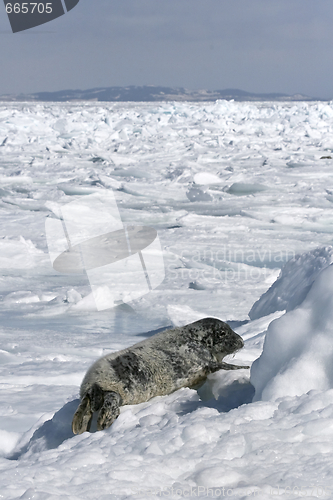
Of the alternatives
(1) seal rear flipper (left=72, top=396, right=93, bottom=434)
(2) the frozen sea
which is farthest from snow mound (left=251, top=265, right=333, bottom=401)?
(1) seal rear flipper (left=72, top=396, right=93, bottom=434)

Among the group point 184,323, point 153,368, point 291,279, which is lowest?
point 184,323

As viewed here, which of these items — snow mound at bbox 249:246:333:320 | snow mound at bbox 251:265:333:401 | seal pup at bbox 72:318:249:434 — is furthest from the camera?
snow mound at bbox 249:246:333:320

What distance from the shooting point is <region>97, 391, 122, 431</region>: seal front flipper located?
192cm

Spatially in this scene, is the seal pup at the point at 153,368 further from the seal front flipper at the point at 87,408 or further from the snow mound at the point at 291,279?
the snow mound at the point at 291,279

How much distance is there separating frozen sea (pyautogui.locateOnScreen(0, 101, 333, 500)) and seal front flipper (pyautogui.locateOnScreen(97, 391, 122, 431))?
0.19 ft

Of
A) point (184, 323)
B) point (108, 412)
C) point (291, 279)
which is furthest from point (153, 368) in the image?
point (291, 279)

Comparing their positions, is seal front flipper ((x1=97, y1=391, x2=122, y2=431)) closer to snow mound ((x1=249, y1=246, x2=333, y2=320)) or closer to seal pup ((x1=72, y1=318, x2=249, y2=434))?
seal pup ((x1=72, y1=318, x2=249, y2=434))

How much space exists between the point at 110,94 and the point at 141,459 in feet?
322

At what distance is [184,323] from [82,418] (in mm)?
Answer: 1951

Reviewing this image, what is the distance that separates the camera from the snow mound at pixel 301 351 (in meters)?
1.89

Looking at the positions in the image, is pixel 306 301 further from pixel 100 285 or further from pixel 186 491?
pixel 100 285

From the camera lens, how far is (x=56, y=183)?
11.0 meters

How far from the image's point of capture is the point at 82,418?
196 centimetres

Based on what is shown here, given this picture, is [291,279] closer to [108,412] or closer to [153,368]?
[153,368]
